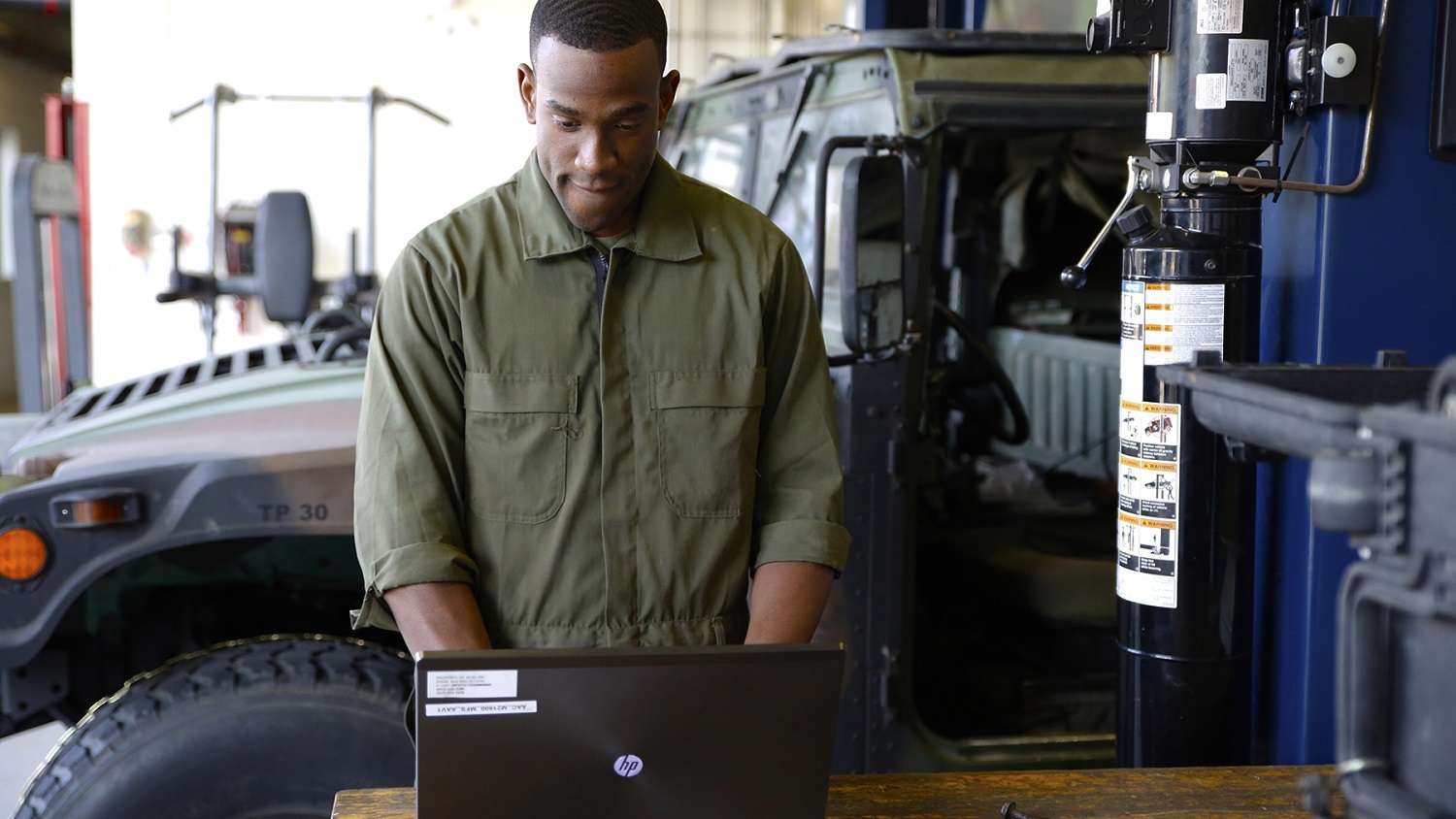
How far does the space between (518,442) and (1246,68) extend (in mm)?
1151

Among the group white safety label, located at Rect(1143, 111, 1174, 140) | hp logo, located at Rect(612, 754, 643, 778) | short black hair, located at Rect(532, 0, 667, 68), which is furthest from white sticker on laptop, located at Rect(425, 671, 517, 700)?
white safety label, located at Rect(1143, 111, 1174, 140)

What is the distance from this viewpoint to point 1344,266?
1.99 metres

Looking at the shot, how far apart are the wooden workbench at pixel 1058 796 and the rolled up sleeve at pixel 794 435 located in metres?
0.28

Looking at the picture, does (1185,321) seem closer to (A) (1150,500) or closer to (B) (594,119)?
(A) (1150,500)

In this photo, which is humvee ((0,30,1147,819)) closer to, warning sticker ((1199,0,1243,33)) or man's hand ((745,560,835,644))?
warning sticker ((1199,0,1243,33))

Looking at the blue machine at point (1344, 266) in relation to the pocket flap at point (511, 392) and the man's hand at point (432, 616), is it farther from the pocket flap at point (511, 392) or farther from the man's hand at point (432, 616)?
the man's hand at point (432, 616)

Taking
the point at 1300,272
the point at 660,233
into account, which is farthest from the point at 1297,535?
the point at 660,233

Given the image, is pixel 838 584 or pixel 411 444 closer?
Result: pixel 411 444

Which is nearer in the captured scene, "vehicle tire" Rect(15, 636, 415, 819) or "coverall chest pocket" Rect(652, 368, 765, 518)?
"coverall chest pocket" Rect(652, 368, 765, 518)

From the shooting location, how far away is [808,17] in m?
9.42

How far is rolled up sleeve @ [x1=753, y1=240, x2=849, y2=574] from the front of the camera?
1666mm

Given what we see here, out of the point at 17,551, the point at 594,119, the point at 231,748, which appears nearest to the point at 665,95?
the point at 594,119

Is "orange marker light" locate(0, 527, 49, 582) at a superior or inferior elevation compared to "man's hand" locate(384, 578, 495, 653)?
inferior

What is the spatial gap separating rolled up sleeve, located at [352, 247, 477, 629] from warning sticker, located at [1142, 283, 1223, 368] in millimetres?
989
